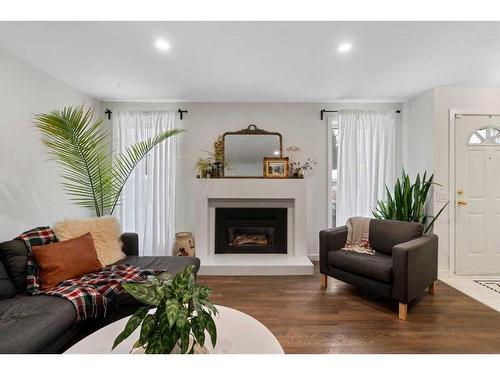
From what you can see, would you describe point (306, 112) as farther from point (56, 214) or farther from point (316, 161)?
point (56, 214)

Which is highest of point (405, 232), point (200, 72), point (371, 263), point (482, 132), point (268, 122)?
point (200, 72)

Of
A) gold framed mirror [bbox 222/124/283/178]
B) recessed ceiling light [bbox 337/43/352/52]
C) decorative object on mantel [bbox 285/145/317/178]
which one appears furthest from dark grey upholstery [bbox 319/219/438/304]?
recessed ceiling light [bbox 337/43/352/52]

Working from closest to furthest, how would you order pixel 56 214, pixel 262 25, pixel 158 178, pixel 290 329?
pixel 262 25 → pixel 290 329 → pixel 56 214 → pixel 158 178

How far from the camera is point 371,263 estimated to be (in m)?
2.32

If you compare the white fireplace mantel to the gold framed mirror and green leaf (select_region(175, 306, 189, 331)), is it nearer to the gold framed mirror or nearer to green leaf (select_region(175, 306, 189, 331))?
the gold framed mirror

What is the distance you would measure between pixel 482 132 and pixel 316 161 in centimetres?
200

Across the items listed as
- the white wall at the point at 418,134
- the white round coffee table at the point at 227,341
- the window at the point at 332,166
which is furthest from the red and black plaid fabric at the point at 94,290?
the white wall at the point at 418,134

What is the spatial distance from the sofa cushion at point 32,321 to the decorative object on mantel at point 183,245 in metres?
1.96

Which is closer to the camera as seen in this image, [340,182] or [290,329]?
[290,329]

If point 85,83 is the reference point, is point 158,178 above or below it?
below

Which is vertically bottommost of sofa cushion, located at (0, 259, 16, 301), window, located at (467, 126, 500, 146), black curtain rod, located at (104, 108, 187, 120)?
sofa cushion, located at (0, 259, 16, 301)

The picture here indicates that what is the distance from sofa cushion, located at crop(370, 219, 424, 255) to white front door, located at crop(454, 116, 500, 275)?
39.9 inches

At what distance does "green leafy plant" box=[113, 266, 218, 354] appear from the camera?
864mm

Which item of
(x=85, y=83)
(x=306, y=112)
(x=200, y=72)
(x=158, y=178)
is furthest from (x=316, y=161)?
(x=85, y=83)
